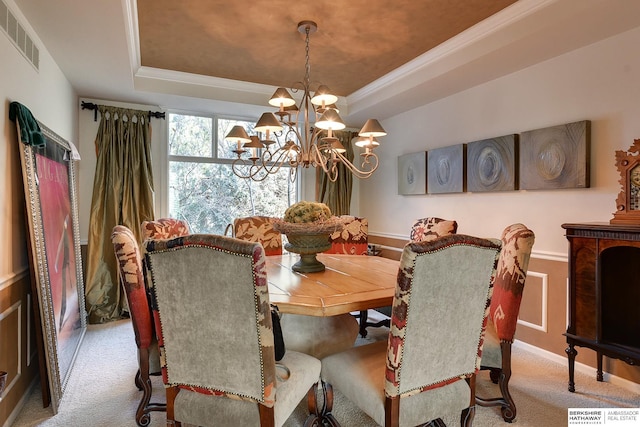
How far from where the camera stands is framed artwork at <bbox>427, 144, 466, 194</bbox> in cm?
361

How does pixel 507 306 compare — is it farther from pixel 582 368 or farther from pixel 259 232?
pixel 259 232

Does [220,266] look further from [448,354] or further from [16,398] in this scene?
[16,398]

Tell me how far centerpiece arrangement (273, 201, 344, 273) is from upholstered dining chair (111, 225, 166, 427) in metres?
0.79

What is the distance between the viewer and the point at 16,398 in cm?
206

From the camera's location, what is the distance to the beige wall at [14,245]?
197 cm

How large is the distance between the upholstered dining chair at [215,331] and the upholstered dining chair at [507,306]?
1137 mm

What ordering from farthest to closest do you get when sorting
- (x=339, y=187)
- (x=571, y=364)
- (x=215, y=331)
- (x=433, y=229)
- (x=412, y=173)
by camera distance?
(x=339, y=187), (x=412, y=173), (x=433, y=229), (x=571, y=364), (x=215, y=331)

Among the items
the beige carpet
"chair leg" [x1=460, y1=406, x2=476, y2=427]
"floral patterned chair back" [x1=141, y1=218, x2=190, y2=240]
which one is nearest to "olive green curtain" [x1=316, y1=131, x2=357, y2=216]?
"floral patterned chair back" [x1=141, y1=218, x2=190, y2=240]

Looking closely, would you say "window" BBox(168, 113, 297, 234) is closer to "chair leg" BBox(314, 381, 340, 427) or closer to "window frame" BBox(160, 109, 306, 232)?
"window frame" BBox(160, 109, 306, 232)

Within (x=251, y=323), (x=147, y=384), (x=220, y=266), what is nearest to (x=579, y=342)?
(x=251, y=323)

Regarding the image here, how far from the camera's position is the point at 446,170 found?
377 cm

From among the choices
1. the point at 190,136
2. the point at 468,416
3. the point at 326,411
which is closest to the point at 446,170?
the point at 468,416

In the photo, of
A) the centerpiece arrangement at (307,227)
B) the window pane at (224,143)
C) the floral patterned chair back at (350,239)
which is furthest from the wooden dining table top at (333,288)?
the window pane at (224,143)

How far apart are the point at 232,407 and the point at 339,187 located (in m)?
3.87
